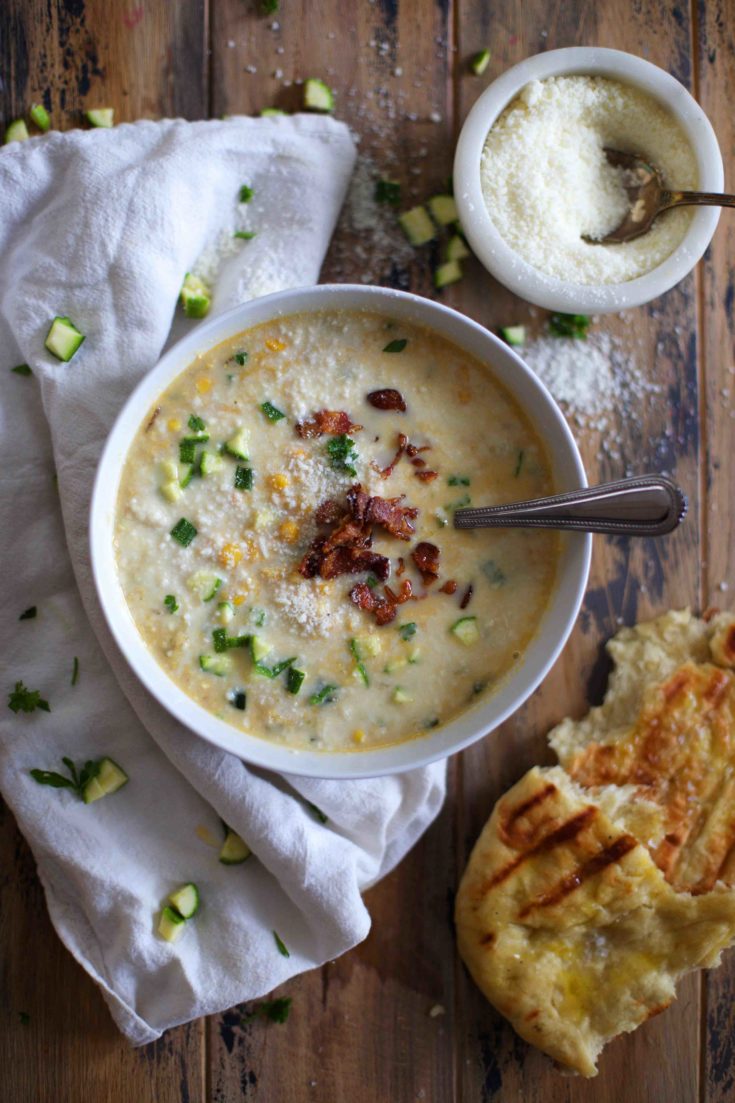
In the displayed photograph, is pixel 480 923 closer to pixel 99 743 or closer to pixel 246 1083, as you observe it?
pixel 246 1083

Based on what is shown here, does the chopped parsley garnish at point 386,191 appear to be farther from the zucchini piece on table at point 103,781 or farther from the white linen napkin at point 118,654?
the zucchini piece on table at point 103,781

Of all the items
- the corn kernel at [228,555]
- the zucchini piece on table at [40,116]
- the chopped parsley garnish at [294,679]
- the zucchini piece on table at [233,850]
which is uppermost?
the zucchini piece on table at [40,116]

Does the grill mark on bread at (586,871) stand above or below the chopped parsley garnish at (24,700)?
below

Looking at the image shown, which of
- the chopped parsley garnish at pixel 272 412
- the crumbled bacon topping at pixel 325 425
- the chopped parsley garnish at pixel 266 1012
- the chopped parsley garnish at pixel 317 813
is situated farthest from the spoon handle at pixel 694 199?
the chopped parsley garnish at pixel 266 1012

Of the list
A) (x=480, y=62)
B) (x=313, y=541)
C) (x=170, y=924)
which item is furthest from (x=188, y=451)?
(x=480, y=62)

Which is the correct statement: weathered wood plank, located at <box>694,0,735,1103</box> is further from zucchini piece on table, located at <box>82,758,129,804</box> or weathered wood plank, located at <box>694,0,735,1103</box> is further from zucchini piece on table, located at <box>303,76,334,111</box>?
zucchini piece on table, located at <box>82,758,129,804</box>

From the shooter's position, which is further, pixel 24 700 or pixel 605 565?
pixel 605 565

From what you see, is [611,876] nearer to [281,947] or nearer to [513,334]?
[281,947]

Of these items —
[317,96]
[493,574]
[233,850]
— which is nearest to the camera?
[493,574]
